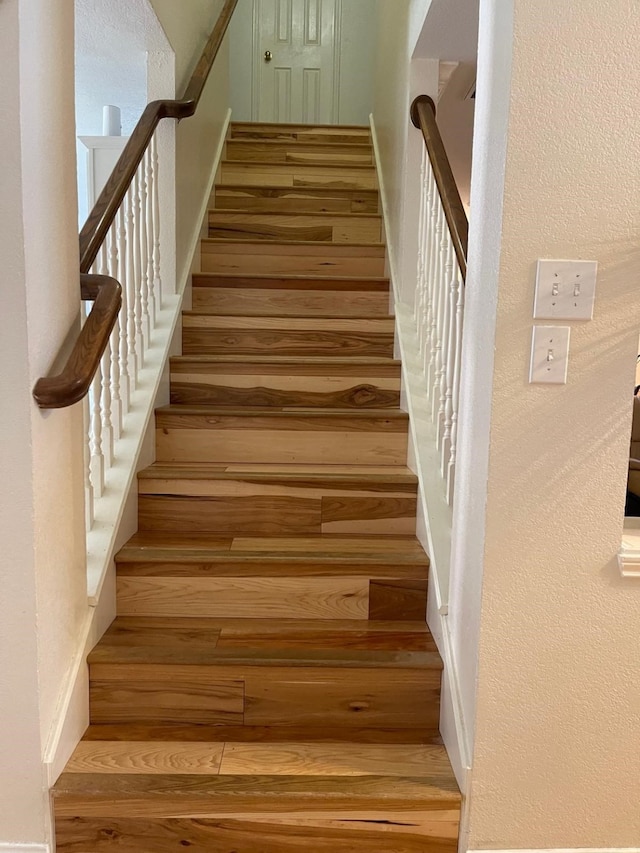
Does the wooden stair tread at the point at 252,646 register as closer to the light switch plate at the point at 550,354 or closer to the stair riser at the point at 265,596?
the stair riser at the point at 265,596

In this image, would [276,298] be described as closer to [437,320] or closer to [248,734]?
[437,320]

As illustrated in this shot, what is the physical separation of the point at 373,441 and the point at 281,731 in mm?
1076

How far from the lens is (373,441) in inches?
97.4

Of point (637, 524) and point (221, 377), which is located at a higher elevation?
point (221, 377)

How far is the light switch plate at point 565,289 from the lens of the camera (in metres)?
1.33

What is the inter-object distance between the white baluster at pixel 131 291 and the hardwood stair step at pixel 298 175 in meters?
1.66

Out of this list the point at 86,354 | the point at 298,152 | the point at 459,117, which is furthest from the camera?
the point at 298,152

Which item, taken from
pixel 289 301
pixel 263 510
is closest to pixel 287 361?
pixel 289 301

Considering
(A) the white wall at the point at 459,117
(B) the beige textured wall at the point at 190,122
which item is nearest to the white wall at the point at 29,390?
(B) the beige textured wall at the point at 190,122

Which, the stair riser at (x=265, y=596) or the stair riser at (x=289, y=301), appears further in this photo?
the stair riser at (x=289, y=301)

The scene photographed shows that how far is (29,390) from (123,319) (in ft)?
2.87

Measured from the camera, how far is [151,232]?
2.55 metres

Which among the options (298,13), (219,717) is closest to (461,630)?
(219,717)

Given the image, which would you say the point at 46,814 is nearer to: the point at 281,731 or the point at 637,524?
the point at 281,731
